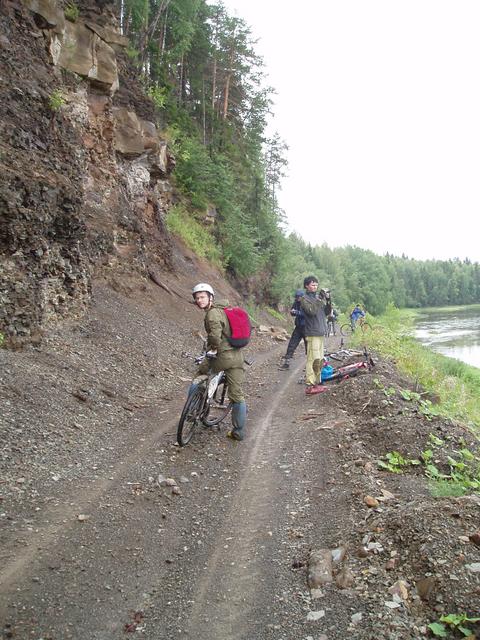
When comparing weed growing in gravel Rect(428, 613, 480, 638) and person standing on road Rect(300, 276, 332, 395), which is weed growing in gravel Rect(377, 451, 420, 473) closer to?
weed growing in gravel Rect(428, 613, 480, 638)

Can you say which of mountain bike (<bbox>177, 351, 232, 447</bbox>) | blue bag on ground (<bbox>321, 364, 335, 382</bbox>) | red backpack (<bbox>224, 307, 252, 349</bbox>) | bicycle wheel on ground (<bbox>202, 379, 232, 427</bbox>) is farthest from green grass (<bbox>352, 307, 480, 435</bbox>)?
mountain bike (<bbox>177, 351, 232, 447</bbox>)

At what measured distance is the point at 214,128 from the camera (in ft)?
92.9

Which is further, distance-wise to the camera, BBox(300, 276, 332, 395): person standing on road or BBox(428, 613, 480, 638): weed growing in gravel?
BBox(300, 276, 332, 395): person standing on road

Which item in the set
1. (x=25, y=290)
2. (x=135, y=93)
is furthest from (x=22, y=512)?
(x=135, y=93)

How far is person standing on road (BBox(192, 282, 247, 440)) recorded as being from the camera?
620cm

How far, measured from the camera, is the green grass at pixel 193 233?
68.7 feet

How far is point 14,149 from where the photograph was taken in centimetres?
878

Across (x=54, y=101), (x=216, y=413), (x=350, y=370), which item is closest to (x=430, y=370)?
(x=350, y=370)

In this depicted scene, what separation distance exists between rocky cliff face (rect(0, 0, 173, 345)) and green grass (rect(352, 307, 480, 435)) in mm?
9054

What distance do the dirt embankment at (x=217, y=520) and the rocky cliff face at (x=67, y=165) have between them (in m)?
2.02

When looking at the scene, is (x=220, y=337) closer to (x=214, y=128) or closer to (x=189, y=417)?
(x=189, y=417)

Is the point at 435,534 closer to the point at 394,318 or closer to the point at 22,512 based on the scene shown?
the point at 22,512

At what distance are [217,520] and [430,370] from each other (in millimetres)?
12585

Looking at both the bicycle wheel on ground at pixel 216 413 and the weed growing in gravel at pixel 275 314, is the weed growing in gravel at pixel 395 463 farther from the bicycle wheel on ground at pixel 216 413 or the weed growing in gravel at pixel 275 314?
the weed growing in gravel at pixel 275 314
